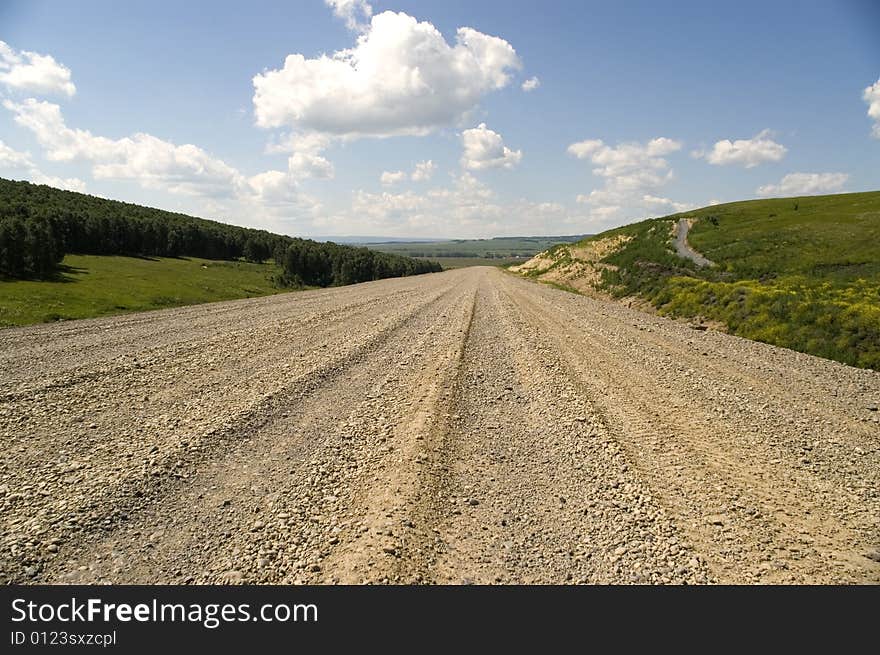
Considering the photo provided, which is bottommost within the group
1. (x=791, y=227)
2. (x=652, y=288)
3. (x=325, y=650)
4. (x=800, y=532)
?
(x=325, y=650)

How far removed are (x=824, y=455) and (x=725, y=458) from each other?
2.22 m

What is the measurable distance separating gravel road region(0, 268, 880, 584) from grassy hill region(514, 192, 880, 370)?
15.6ft

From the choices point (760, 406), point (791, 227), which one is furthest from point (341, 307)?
point (791, 227)

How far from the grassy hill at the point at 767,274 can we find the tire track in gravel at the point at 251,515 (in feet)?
64.6

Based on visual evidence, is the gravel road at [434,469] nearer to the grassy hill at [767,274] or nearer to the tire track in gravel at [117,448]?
the tire track in gravel at [117,448]

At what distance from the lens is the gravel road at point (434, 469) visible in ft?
19.2

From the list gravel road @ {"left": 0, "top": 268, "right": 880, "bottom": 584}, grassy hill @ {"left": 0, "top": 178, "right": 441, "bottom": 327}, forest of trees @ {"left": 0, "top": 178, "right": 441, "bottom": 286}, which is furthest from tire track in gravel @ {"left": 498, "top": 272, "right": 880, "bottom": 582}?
forest of trees @ {"left": 0, "top": 178, "right": 441, "bottom": 286}

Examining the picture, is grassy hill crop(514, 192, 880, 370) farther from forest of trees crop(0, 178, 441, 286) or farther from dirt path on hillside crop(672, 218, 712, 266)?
forest of trees crop(0, 178, 441, 286)

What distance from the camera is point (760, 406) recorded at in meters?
11.7

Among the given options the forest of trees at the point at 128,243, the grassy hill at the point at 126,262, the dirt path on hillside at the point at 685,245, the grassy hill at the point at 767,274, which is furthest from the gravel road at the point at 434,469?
the forest of trees at the point at 128,243

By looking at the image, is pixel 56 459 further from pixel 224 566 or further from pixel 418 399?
pixel 418 399

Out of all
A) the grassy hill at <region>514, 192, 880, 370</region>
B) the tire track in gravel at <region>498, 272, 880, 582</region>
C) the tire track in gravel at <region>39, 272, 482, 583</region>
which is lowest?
the tire track in gravel at <region>39, 272, 482, 583</region>

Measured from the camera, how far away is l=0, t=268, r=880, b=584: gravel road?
5.86 m

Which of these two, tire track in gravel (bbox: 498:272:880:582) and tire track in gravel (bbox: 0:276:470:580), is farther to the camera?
tire track in gravel (bbox: 0:276:470:580)
